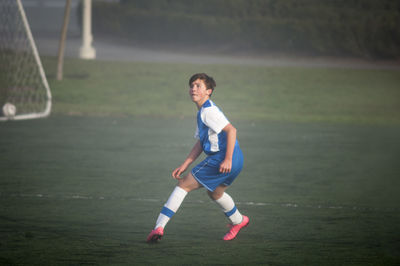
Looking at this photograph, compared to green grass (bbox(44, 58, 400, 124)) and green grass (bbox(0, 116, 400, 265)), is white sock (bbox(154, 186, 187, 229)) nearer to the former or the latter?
green grass (bbox(0, 116, 400, 265))

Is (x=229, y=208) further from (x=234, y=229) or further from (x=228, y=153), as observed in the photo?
(x=228, y=153)

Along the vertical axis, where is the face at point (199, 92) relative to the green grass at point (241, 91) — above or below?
above

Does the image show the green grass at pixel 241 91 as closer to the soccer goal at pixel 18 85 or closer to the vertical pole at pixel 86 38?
the soccer goal at pixel 18 85

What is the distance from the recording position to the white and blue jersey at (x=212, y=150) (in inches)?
241

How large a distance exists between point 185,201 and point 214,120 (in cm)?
216

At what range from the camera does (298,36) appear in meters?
26.2

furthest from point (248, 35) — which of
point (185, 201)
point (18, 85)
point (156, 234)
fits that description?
point (156, 234)

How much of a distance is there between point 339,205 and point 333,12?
1925 centimetres

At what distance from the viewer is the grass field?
605 centimetres

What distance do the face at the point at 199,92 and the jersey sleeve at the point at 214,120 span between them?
0.14m

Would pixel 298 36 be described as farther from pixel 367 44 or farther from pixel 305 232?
pixel 305 232

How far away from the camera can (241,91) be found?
819 inches

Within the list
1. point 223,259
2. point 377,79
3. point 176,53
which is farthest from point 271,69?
point 223,259

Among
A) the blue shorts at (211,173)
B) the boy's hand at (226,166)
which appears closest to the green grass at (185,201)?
the blue shorts at (211,173)
